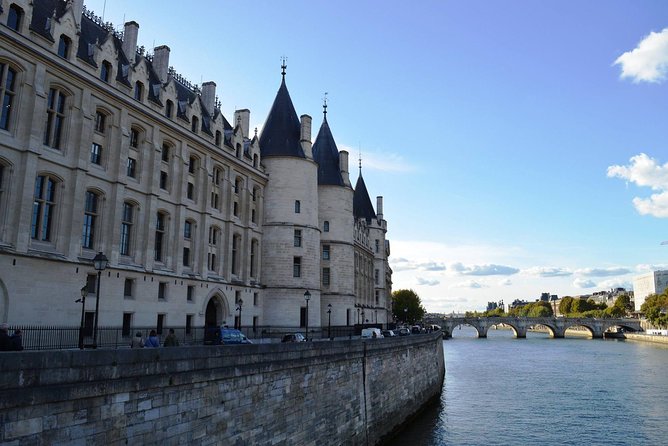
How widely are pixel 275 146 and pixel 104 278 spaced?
23.3 metres

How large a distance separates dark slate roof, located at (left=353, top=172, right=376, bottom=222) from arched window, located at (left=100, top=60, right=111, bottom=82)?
5276cm

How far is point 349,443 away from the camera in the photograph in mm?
23672

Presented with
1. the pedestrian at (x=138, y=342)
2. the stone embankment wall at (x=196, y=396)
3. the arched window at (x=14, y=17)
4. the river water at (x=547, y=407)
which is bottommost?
the river water at (x=547, y=407)

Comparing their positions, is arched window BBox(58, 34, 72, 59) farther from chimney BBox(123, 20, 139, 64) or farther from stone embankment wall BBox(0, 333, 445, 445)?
stone embankment wall BBox(0, 333, 445, 445)

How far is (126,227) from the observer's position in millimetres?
31469

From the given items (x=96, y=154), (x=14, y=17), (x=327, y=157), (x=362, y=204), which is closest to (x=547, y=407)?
(x=96, y=154)

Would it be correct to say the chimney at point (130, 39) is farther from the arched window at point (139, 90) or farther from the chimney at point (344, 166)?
the chimney at point (344, 166)

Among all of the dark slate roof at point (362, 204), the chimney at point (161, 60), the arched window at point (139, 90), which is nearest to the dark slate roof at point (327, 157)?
the dark slate roof at point (362, 204)

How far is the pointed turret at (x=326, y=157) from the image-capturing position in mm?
57438

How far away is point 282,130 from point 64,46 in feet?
78.8

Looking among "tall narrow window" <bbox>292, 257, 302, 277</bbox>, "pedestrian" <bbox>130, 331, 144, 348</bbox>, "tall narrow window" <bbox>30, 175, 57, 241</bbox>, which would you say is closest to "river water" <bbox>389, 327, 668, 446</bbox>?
"pedestrian" <bbox>130, 331, 144, 348</bbox>

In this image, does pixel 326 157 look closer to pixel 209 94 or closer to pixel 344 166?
pixel 344 166

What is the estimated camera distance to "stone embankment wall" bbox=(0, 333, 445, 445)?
998 centimetres

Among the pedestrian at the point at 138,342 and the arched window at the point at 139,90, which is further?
the arched window at the point at 139,90
